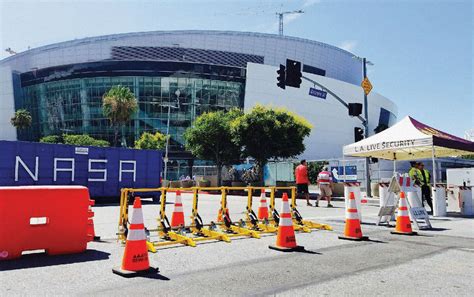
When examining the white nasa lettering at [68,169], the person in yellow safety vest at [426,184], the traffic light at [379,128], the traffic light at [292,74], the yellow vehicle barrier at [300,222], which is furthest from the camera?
the traffic light at [379,128]

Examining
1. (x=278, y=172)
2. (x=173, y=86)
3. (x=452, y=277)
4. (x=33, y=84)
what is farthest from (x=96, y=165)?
(x=33, y=84)

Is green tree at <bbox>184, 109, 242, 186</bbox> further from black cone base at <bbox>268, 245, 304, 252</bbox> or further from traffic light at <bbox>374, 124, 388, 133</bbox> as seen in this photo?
traffic light at <bbox>374, 124, 388, 133</bbox>

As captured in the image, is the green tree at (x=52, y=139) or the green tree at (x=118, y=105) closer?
the green tree at (x=118, y=105)

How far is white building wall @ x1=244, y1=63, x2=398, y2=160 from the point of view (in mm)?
73250

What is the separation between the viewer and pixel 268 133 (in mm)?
29109

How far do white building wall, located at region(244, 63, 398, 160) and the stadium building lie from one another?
197mm

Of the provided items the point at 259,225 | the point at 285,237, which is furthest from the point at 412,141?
the point at 285,237

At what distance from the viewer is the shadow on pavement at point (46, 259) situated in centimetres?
560

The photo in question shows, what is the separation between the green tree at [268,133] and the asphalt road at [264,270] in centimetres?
2164

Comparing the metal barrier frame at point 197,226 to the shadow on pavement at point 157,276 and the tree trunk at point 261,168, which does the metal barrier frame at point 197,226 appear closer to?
the shadow on pavement at point 157,276

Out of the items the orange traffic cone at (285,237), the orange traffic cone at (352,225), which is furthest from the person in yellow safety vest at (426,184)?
the orange traffic cone at (285,237)

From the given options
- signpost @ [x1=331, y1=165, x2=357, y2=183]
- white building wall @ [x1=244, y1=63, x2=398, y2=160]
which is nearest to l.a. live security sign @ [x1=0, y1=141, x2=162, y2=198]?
signpost @ [x1=331, y1=165, x2=357, y2=183]

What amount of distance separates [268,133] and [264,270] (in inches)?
948

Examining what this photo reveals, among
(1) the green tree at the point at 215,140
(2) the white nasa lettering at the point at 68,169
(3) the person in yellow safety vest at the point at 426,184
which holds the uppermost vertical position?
(1) the green tree at the point at 215,140
